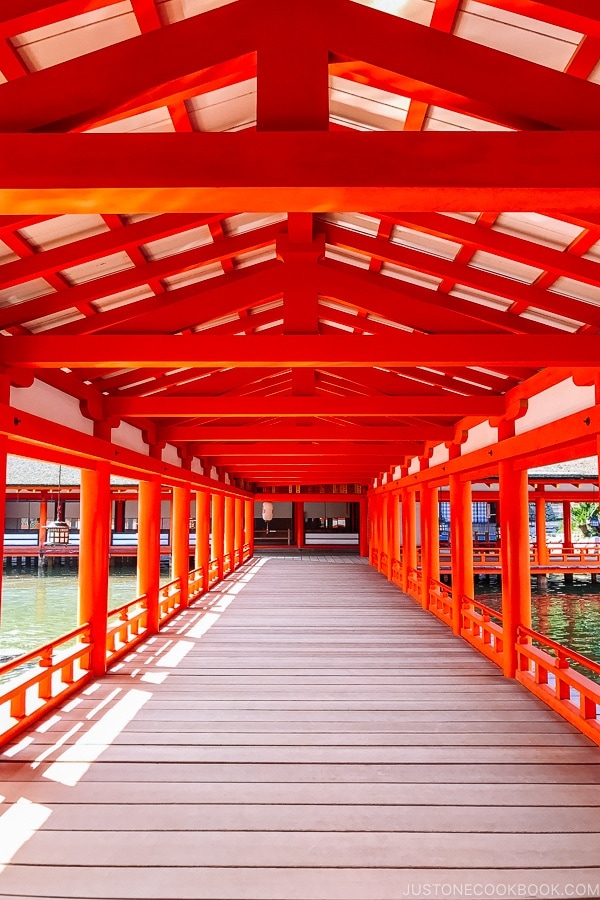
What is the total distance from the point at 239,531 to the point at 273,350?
53.6 ft

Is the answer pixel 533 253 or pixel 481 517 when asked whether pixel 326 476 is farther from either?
pixel 533 253

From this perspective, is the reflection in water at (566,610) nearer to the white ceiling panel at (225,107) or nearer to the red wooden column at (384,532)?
the red wooden column at (384,532)

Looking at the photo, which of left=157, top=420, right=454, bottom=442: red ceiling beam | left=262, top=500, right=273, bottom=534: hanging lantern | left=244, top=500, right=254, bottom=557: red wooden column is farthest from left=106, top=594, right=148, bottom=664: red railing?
left=262, top=500, right=273, bottom=534: hanging lantern

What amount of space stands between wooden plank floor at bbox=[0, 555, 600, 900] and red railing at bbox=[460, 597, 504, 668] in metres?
0.27

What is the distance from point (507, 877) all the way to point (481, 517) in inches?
788

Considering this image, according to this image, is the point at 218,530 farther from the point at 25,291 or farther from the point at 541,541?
the point at 25,291

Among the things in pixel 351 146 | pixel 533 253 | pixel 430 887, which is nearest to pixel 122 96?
pixel 351 146

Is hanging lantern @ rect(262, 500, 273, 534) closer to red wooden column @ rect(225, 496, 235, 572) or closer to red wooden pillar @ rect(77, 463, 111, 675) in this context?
red wooden column @ rect(225, 496, 235, 572)

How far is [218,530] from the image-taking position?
15.5 metres

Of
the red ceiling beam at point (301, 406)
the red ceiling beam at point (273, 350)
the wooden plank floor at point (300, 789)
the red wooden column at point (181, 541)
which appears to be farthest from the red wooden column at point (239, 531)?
the red ceiling beam at point (273, 350)

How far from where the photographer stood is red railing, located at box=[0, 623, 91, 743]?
4.64 metres

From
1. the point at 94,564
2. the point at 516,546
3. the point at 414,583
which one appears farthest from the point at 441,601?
the point at 94,564

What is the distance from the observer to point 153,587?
8.61 metres

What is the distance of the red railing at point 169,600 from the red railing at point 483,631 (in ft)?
14.4
